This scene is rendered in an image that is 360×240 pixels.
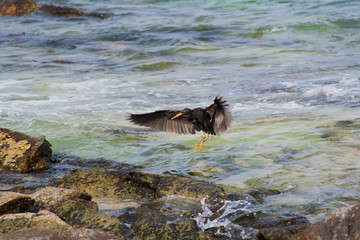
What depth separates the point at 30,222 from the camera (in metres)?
4.08

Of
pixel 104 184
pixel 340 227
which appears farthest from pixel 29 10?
pixel 340 227

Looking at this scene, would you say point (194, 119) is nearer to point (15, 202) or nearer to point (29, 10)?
point (15, 202)

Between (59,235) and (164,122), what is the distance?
2589 mm

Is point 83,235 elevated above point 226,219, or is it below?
above

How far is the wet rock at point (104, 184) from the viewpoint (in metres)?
5.25

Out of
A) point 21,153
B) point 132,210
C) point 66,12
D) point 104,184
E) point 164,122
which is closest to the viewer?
point 132,210

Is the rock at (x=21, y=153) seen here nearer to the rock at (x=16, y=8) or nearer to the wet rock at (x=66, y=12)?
the wet rock at (x=66, y=12)

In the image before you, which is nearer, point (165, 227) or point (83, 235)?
point (83, 235)

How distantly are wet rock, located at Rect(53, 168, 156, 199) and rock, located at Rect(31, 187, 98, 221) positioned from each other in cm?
53

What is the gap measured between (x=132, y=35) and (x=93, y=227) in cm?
1439

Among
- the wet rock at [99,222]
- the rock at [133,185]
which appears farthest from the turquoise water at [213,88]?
the wet rock at [99,222]

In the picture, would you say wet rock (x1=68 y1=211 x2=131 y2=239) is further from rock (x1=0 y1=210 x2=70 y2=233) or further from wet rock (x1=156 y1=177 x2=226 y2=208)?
wet rock (x1=156 y1=177 x2=226 y2=208)

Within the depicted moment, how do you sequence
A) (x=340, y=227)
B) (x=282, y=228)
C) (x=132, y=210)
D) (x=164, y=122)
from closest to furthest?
(x=340, y=227) < (x=282, y=228) < (x=132, y=210) < (x=164, y=122)

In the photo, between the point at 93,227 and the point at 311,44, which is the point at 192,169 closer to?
the point at 93,227
